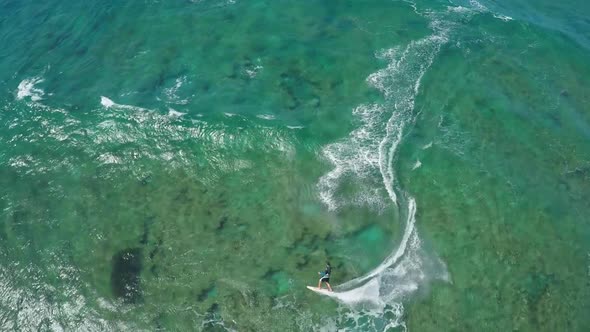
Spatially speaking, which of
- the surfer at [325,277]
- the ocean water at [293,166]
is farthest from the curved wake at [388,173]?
the surfer at [325,277]

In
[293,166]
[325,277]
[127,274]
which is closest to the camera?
[325,277]

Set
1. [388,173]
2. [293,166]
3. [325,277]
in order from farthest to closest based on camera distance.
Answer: [293,166] < [388,173] < [325,277]

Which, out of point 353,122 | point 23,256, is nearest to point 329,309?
point 353,122

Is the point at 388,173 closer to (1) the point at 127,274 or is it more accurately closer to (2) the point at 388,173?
(2) the point at 388,173

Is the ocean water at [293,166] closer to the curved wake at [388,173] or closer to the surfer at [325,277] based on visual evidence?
the curved wake at [388,173]

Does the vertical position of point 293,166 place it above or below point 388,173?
below

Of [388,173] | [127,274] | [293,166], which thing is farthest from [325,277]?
[127,274]

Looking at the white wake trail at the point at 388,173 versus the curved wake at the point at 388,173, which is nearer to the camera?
the curved wake at the point at 388,173
